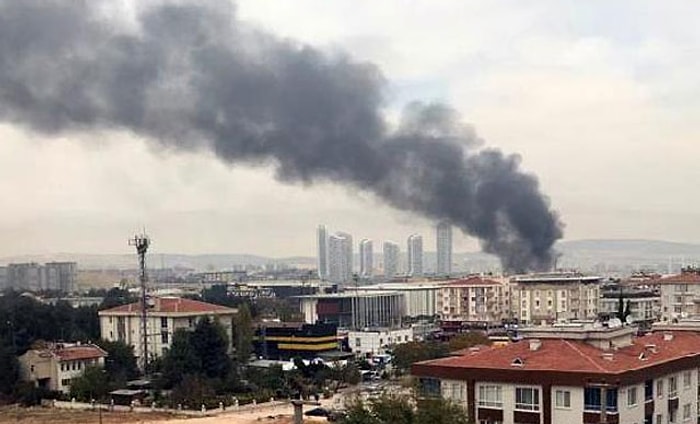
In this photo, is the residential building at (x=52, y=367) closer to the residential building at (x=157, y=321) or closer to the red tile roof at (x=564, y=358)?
the residential building at (x=157, y=321)

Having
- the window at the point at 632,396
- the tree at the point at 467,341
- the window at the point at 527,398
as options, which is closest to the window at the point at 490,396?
the window at the point at 527,398

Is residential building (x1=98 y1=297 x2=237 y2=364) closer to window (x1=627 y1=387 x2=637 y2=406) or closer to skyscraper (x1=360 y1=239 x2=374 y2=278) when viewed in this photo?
window (x1=627 y1=387 x2=637 y2=406)

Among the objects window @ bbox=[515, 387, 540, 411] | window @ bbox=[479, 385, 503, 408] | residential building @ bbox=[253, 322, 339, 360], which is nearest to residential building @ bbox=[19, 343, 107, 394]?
residential building @ bbox=[253, 322, 339, 360]

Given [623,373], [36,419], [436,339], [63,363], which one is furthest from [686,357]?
[436,339]

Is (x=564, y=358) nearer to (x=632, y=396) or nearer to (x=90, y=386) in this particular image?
(x=632, y=396)

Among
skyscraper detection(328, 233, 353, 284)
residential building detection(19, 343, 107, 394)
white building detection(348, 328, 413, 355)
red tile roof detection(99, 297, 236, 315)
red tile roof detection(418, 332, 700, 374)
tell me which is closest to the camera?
red tile roof detection(418, 332, 700, 374)

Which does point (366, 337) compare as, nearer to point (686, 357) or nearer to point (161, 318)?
point (161, 318)
